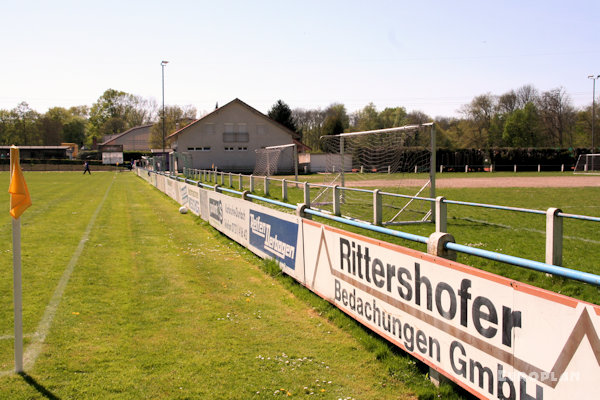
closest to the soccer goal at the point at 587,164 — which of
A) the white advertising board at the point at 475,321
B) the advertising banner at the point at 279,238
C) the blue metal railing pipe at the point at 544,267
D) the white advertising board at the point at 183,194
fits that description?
the white advertising board at the point at 183,194

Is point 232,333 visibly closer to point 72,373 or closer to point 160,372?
point 160,372

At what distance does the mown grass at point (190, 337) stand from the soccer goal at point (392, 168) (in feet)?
20.7

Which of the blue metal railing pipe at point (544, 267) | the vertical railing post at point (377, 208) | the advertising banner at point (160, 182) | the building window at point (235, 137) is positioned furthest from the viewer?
the building window at point (235, 137)

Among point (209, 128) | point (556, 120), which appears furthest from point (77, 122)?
point (556, 120)

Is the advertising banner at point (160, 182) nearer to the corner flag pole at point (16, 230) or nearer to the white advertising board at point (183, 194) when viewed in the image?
the white advertising board at point (183, 194)

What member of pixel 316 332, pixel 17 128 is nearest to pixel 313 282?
pixel 316 332

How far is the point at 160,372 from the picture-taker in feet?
14.5

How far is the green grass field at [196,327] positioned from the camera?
4168 mm

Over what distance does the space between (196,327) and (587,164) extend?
5714cm

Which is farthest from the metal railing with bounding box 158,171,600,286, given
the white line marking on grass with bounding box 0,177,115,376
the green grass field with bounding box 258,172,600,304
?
the white line marking on grass with bounding box 0,177,115,376

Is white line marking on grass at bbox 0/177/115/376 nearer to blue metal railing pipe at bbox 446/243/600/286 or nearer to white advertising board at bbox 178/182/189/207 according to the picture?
blue metal railing pipe at bbox 446/243/600/286

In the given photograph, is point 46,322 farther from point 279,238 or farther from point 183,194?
point 183,194

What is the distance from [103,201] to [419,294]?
68.9 feet

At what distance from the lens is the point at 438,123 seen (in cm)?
9288
